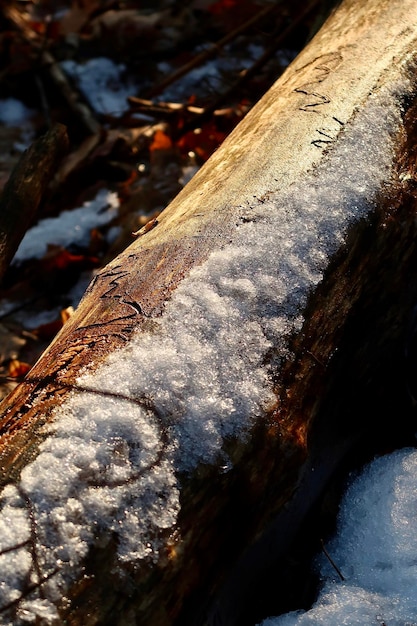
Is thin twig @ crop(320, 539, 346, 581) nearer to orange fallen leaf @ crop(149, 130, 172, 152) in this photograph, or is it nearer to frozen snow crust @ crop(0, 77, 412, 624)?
frozen snow crust @ crop(0, 77, 412, 624)

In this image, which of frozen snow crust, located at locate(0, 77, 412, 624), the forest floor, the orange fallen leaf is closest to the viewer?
frozen snow crust, located at locate(0, 77, 412, 624)

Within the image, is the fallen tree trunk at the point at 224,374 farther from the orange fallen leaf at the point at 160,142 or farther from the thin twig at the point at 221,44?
the thin twig at the point at 221,44

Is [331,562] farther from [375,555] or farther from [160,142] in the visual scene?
[160,142]

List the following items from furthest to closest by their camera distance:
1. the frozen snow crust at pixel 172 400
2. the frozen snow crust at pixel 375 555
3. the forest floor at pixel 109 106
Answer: the forest floor at pixel 109 106
the frozen snow crust at pixel 375 555
the frozen snow crust at pixel 172 400

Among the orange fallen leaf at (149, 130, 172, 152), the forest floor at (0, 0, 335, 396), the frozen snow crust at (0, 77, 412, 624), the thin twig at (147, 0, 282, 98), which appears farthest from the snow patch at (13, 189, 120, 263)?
the frozen snow crust at (0, 77, 412, 624)

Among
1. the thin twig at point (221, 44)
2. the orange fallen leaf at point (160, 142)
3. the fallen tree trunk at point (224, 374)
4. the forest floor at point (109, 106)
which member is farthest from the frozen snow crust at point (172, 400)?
the thin twig at point (221, 44)

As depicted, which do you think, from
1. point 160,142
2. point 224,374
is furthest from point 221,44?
point 224,374
